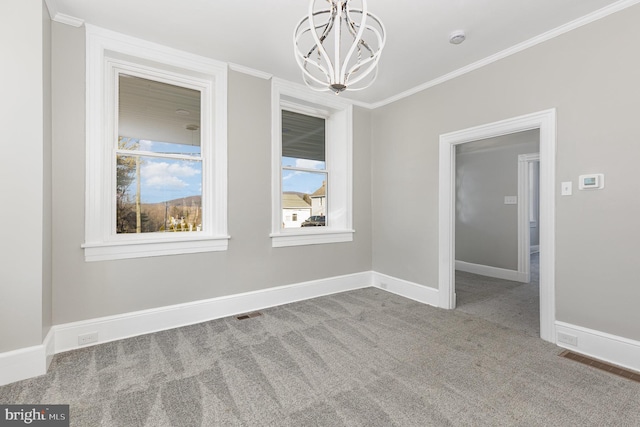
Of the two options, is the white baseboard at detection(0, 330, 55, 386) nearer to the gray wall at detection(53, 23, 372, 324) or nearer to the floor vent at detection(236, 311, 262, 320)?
the gray wall at detection(53, 23, 372, 324)

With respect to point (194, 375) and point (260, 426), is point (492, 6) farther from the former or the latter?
point (194, 375)

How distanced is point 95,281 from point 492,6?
3.92 m

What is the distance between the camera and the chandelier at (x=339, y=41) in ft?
4.16

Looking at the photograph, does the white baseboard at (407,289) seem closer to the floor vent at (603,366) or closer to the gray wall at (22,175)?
the floor vent at (603,366)

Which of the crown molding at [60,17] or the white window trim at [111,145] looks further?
the white window trim at [111,145]

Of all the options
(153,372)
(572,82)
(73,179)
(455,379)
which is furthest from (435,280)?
(73,179)

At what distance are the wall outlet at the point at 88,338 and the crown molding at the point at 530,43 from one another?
13.7ft

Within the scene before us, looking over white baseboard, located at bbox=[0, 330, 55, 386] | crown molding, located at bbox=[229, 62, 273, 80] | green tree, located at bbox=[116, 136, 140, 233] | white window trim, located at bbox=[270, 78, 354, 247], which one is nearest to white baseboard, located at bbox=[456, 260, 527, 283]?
white window trim, located at bbox=[270, 78, 354, 247]

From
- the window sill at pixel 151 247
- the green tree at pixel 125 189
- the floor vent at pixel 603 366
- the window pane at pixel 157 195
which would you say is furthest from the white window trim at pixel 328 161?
the floor vent at pixel 603 366

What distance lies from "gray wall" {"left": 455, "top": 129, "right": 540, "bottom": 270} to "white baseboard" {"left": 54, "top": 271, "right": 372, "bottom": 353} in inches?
115

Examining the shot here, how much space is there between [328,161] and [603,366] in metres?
3.43

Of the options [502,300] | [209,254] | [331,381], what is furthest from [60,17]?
[502,300]

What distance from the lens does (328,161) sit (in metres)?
4.24

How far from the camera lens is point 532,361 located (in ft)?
7.38
